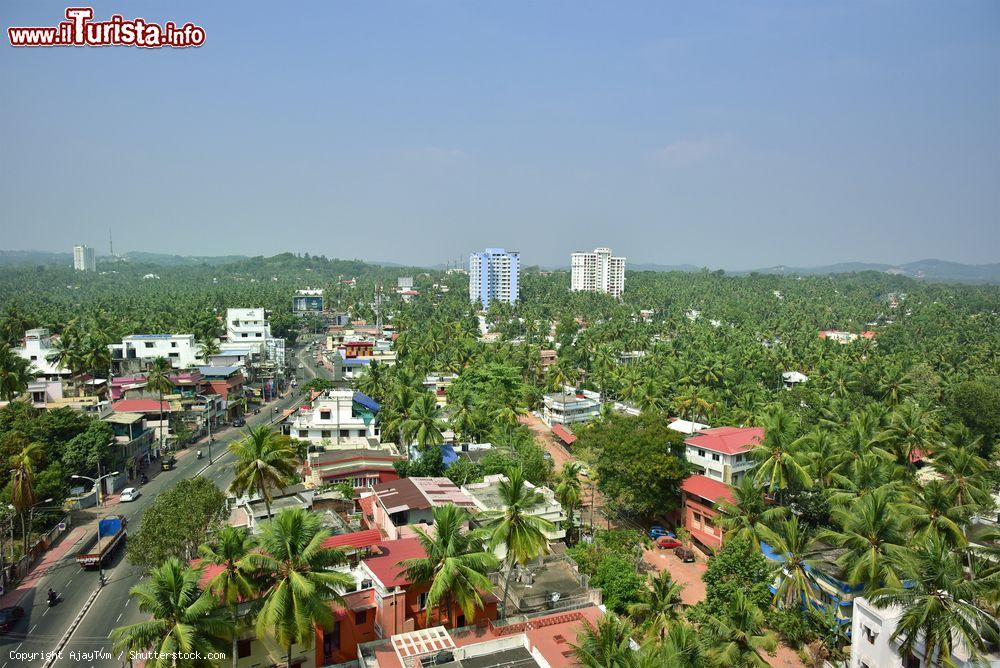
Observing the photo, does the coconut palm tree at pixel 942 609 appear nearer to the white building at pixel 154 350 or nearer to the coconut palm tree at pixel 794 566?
the coconut palm tree at pixel 794 566

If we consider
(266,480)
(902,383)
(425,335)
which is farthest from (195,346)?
(902,383)

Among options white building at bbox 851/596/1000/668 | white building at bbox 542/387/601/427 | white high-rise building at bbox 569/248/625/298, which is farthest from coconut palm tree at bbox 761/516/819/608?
white high-rise building at bbox 569/248/625/298

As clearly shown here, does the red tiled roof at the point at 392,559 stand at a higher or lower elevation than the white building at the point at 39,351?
lower

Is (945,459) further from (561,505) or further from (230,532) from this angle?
(230,532)

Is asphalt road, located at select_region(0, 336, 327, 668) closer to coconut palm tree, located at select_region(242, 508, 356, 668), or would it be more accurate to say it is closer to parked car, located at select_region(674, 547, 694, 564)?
coconut palm tree, located at select_region(242, 508, 356, 668)

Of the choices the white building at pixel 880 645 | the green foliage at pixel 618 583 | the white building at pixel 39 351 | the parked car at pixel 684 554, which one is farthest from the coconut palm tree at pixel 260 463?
the white building at pixel 39 351

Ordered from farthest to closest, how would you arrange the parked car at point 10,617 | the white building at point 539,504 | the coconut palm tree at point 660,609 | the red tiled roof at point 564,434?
the red tiled roof at point 564,434 < the white building at point 539,504 < the parked car at point 10,617 < the coconut palm tree at point 660,609

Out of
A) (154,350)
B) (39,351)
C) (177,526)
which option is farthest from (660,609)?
(39,351)
